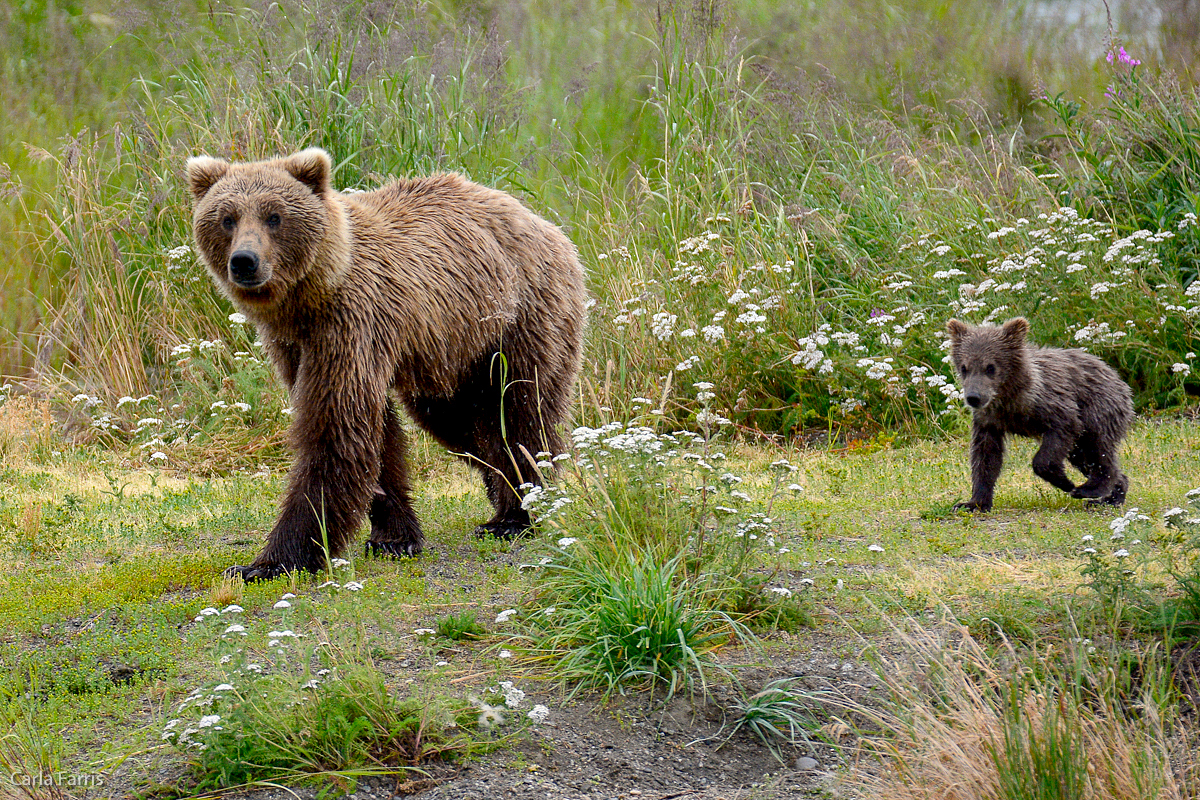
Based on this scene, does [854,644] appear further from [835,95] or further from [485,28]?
[485,28]

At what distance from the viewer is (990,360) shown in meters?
5.93

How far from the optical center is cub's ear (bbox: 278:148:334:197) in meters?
5.24

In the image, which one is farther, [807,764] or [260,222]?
[260,222]

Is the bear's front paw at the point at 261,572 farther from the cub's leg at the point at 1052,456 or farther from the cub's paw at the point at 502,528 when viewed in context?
the cub's leg at the point at 1052,456

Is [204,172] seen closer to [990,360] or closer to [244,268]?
[244,268]

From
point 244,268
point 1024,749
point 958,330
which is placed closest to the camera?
point 1024,749

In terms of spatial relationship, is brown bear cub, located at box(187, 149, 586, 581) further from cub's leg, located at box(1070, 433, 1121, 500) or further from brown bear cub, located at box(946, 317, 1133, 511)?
cub's leg, located at box(1070, 433, 1121, 500)

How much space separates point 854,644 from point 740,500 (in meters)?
0.67

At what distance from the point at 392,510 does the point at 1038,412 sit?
10.9 feet

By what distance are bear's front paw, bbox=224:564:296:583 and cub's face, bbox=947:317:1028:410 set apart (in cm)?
344

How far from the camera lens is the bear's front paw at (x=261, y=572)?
5008 millimetres

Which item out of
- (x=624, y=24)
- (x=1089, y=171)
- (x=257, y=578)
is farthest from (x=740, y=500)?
(x=624, y=24)

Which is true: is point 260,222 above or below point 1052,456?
above

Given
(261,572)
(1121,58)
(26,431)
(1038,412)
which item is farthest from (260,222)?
(1121,58)
